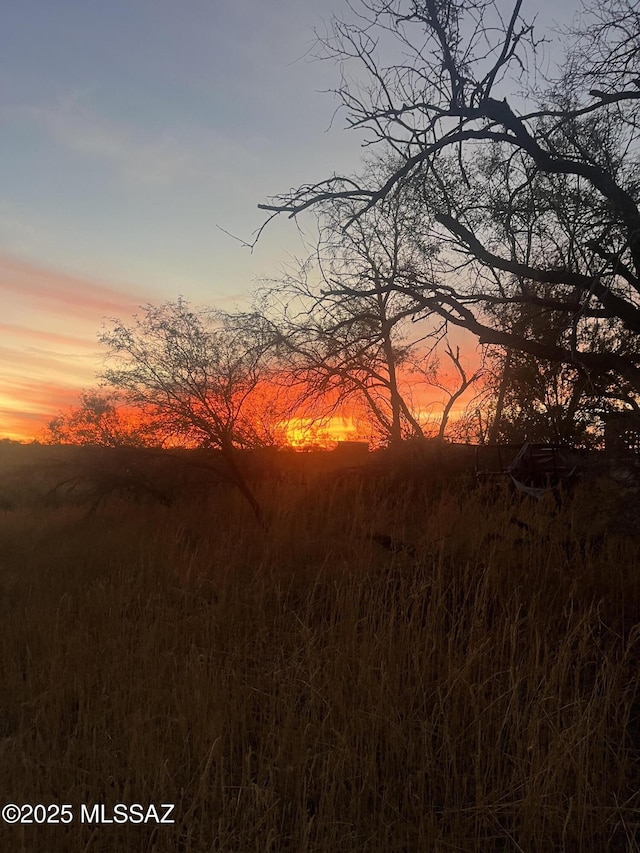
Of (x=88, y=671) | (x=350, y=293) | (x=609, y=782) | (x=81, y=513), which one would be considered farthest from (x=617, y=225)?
(x=81, y=513)

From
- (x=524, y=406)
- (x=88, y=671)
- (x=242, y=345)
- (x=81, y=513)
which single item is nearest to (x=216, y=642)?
(x=88, y=671)

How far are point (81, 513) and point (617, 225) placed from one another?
387 inches

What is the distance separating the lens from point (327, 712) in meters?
3.20

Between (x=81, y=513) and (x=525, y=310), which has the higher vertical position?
(x=525, y=310)

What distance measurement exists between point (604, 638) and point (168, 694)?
3.24m

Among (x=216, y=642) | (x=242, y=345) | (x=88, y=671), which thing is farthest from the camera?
(x=242, y=345)

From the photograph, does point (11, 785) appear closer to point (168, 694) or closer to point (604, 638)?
point (168, 694)

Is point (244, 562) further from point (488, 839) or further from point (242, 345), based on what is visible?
point (488, 839)

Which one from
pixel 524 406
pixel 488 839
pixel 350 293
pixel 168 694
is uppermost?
pixel 350 293

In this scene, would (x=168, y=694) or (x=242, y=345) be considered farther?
(x=242, y=345)

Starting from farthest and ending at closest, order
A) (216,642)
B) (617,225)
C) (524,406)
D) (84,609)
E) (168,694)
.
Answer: (524,406) < (617,225) < (84,609) < (216,642) < (168,694)

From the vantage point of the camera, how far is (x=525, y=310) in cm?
797

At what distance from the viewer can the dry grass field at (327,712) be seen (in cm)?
257

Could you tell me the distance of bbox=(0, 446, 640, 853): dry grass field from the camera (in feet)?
8.42
